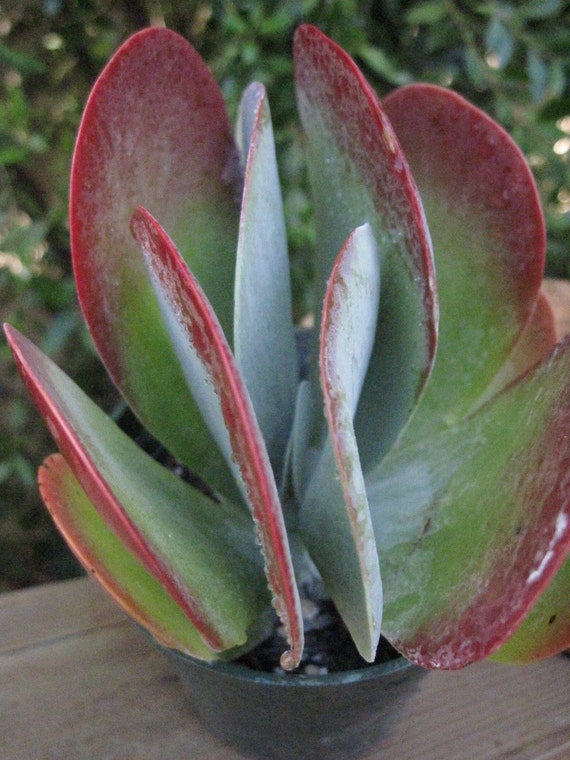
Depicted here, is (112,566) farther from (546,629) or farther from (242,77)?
(242,77)

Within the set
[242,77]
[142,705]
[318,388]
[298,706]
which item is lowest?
[142,705]

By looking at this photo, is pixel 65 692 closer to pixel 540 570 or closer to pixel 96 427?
pixel 96 427

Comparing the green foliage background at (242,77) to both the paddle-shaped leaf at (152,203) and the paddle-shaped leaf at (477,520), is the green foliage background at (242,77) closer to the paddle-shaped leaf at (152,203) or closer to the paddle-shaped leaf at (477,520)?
the paddle-shaped leaf at (152,203)

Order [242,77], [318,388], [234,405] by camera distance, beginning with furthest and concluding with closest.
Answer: [242,77] < [318,388] < [234,405]

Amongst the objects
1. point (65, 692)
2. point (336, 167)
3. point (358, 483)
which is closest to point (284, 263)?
point (336, 167)

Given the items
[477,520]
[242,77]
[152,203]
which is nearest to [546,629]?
[477,520]

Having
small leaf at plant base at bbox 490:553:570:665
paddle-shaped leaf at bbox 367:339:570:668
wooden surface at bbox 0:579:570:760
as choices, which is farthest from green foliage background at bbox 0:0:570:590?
small leaf at plant base at bbox 490:553:570:665
